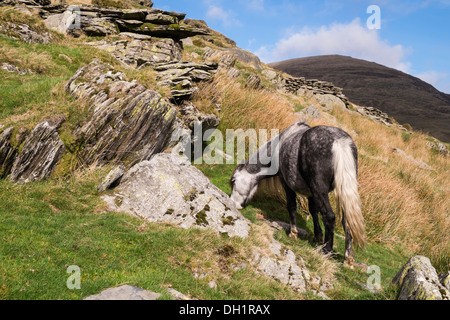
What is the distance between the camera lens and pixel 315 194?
22.9 ft

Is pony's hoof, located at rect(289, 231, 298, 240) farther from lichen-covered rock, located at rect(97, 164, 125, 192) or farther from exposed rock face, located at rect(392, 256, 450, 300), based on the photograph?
lichen-covered rock, located at rect(97, 164, 125, 192)

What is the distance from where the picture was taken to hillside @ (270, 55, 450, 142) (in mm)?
65312

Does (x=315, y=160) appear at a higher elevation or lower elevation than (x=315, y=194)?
higher

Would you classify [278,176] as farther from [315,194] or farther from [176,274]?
[176,274]

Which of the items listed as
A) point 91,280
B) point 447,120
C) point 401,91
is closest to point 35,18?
point 91,280

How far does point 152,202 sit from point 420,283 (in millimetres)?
5779

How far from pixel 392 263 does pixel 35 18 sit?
75.3 ft

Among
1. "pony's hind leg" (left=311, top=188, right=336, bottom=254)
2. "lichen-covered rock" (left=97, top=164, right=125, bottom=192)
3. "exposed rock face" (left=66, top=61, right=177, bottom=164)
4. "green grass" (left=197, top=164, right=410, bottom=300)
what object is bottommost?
"green grass" (left=197, top=164, right=410, bottom=300)

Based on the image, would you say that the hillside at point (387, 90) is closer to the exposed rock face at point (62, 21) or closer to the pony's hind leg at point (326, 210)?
the pony's hind leg at point (326, 210)

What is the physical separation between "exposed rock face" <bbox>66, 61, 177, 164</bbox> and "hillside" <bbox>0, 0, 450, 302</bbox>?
4 centimetres

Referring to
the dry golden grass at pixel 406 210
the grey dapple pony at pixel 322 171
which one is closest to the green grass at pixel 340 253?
the grey dapple pony at pixel 322 171

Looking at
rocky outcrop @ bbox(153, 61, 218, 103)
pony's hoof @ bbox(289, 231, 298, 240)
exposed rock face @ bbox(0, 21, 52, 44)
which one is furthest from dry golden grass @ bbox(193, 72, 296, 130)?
exposed rock face @ bbox(0, 21, 52, 44)

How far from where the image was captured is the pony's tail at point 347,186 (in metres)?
6.37

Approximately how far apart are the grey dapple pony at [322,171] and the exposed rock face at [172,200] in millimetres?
1914
